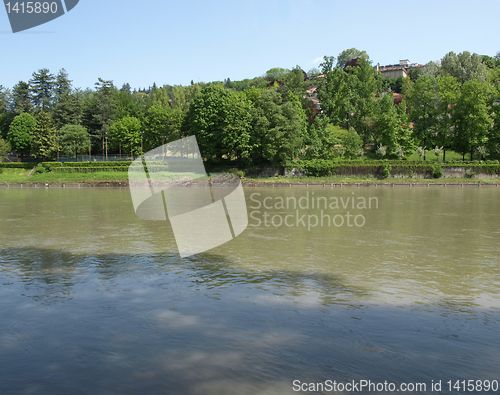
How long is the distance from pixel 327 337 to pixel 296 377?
1.43 metres

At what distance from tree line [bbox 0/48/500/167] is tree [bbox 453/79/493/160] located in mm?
136

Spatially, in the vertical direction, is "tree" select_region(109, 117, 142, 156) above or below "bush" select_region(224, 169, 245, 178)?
above

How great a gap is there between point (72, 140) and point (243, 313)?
231ft

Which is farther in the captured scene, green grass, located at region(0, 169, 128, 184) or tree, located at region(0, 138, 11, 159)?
tree, located at region(0, 138, 11, 159)

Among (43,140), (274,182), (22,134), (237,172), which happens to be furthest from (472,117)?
(22,134)

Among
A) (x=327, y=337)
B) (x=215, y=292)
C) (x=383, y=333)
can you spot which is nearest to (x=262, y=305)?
(x=215, y=292)

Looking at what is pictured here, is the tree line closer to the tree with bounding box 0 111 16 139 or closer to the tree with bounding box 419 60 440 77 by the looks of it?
the tree with bounding box 0 111 16 139

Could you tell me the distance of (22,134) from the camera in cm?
7394

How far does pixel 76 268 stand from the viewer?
12.0 meters

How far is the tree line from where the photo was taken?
186 ft

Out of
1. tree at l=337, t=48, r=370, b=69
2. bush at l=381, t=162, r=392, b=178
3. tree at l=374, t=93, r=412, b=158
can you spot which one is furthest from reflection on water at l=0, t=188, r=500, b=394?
tree at l=337, t=48, r=370, b=69

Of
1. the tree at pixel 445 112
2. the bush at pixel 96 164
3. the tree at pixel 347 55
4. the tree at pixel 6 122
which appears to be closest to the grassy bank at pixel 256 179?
the bush at pixel 96 164

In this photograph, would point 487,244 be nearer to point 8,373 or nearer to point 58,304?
point 58,304

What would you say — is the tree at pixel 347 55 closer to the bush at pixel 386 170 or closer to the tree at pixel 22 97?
the bush at pixel 386 170
